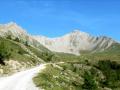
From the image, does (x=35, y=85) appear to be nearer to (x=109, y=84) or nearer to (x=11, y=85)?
(x=11, y=85)

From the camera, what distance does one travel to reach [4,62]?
65625 mm

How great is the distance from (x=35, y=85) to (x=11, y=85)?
3.08m

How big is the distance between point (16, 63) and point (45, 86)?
31.5 meters

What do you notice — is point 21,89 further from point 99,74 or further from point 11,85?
point 99,74

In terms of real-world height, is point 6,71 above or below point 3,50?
below

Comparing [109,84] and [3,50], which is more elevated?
[3,50]

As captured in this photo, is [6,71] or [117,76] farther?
[117,76]

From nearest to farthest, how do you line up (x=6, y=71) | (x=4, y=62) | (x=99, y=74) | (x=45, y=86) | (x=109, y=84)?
(x=45, y=86)
(x=6, y=71)
(x=4, y=62)
(x=109, y=84)
(x=99, y=74)

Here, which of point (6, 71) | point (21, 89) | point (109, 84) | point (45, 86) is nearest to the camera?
point (21, 89)

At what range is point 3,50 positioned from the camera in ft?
219

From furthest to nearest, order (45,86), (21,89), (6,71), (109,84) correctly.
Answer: (109,84), (6,71), (45,86), (21,89)

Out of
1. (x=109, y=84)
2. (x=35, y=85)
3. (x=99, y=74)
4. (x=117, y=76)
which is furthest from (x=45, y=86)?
(x=99, y=74)

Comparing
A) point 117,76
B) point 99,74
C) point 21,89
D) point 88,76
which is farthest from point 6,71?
point 99,74

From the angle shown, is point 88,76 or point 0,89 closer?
point 0,89
